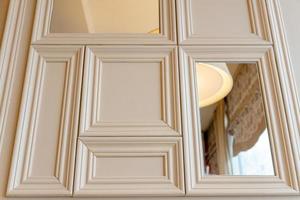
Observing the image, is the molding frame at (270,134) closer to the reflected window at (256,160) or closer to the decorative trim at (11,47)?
the reflected window at (256,160)

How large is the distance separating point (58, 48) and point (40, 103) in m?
0.20

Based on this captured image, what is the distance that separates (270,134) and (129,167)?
42 centimetres

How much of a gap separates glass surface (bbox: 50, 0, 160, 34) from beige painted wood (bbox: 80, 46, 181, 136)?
0.28ft

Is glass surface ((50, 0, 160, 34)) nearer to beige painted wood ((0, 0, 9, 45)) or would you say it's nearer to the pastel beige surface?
the pastel beige surface

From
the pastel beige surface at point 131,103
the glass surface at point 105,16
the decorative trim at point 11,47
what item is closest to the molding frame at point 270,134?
the pastel beige surface at point 131,103

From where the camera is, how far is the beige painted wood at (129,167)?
902 millimetres

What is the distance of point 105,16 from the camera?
46.0 inches

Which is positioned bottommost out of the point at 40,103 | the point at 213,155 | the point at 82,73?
the point at 213,155

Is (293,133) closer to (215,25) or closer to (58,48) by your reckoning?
(215,25)

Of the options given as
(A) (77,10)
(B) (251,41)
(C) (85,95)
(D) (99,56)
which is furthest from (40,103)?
(B) (251,41)

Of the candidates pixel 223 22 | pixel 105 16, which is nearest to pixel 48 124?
pixel 105 16

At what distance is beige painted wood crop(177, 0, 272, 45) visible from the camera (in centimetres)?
113

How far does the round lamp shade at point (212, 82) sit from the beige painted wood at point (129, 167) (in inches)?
6.9

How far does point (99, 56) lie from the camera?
1.10m
